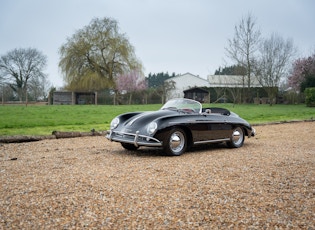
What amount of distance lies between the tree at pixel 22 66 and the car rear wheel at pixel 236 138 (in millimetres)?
49349

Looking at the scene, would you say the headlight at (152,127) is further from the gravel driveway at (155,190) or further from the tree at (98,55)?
the tree at (98,55)

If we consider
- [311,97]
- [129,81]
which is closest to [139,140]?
[311,97]

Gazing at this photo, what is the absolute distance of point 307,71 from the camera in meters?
47.8

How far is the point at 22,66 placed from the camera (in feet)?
176

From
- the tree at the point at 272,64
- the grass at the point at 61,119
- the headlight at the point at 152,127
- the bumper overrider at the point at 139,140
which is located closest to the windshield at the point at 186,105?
the headlight at the point at 152,127

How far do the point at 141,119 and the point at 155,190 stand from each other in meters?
3.00

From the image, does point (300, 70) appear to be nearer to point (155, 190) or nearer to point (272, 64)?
point (272, 64)

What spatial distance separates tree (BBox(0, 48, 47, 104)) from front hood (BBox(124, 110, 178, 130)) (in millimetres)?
49327

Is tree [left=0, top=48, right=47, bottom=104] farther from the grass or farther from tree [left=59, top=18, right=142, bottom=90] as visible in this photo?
the grass

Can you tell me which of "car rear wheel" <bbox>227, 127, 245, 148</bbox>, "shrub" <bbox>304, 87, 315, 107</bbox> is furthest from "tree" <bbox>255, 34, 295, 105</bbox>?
"car rear wheel" <bbox>227, 127, 245, 148</bbox>

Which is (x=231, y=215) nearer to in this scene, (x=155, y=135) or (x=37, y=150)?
(x=155, y=135)

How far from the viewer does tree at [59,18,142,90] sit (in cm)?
4300

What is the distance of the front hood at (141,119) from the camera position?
705 centimetres

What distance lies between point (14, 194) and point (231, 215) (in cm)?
264
